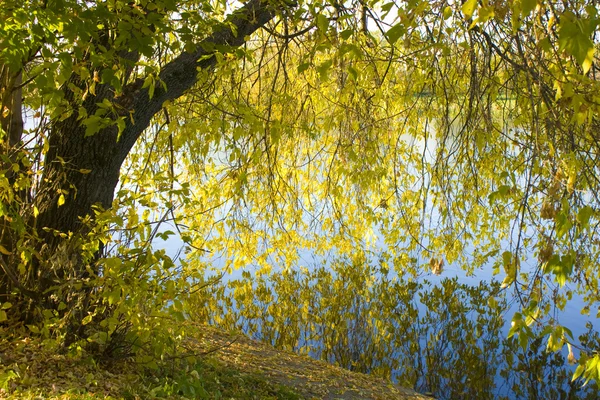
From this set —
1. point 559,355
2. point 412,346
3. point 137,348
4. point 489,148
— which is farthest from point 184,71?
point 559,355

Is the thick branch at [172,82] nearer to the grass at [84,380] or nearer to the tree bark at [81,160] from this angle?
the tree bark at [81,160]

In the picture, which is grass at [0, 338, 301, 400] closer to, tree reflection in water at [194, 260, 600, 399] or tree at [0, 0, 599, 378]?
tree at [0, 0, 599, 378]

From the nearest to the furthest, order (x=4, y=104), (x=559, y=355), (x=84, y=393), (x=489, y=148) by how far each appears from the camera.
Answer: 1. (x=84, y=393)
2. (x=4, y=104)
3. (x=489, y=148)
4. (x=559, y=355)

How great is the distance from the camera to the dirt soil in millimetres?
4250

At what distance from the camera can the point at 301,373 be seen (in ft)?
15.1

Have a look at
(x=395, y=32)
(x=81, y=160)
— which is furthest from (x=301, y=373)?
(x=395, y=32)

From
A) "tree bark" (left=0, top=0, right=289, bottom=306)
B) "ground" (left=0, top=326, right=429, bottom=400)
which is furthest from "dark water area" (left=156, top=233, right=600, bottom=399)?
"tree bark" (left=0, top=0, right=289, bottom=306)

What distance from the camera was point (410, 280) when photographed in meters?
6.55

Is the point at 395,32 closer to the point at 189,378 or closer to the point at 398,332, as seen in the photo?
the point at 189,378

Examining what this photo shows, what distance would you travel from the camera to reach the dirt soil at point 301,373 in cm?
425

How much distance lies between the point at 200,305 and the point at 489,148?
10.8 feet

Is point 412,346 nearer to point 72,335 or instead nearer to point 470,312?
point 470,312

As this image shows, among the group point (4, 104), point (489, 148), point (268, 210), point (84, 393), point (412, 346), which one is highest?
point (489, 148)

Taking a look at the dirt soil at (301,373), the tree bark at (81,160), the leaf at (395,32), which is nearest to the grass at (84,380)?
the tree bark at (81,160)
